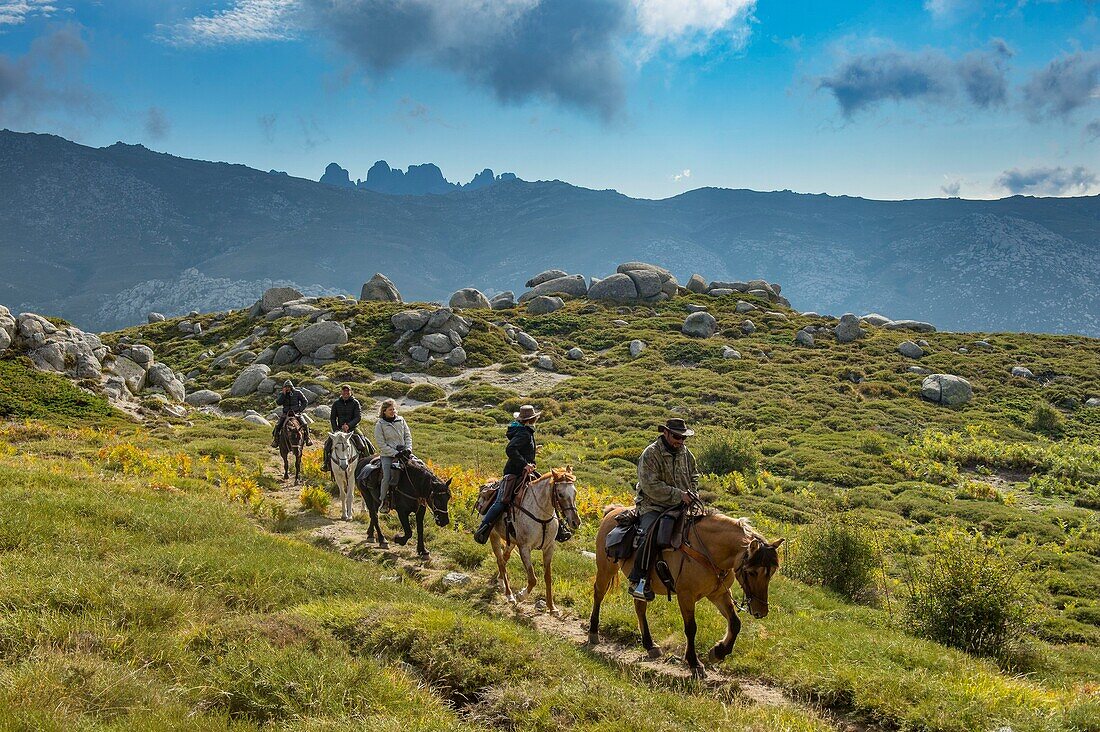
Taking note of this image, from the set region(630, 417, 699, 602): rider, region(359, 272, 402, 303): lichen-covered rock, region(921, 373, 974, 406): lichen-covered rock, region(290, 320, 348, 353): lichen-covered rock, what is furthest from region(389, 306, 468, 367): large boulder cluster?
region(630, 417, 699, 602): rider

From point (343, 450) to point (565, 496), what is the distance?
969 cm

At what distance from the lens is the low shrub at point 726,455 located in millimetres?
28234

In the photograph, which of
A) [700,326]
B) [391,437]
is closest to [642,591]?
[391,437]

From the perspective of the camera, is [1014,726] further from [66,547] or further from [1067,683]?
[66,547]

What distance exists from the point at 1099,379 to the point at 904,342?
47.9 feet

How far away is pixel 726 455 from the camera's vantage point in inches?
1124

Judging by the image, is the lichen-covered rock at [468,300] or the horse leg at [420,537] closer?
the horse leg at [420,537]

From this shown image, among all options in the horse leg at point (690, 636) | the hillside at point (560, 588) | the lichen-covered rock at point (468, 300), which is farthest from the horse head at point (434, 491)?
the lichen-covered rock at point (468, 300)

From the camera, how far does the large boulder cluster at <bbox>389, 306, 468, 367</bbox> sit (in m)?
55.1

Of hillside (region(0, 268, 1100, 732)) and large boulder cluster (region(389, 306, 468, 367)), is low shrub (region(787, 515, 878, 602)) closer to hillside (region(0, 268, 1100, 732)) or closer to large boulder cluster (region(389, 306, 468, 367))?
hillside (region(0, 268, 1100, 732))

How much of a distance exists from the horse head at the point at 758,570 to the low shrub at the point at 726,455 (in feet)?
67.7

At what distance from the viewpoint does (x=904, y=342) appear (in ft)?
185

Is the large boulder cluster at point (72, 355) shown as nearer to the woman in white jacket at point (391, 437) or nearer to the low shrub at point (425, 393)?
the low shrub at point (425, 393)

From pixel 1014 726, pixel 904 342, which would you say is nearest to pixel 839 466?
pixel 1014 726
